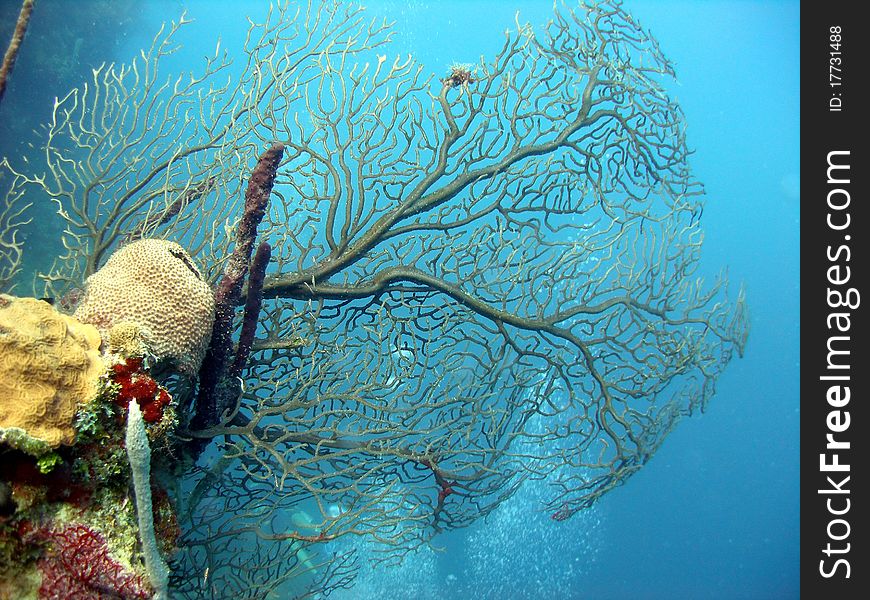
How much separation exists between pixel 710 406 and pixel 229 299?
4778cm

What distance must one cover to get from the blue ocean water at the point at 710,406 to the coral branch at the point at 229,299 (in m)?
14.5

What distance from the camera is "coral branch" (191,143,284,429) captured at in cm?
274

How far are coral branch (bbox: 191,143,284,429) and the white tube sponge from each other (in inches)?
37.5

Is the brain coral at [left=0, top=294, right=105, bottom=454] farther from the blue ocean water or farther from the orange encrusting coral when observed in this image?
the blue ocean water

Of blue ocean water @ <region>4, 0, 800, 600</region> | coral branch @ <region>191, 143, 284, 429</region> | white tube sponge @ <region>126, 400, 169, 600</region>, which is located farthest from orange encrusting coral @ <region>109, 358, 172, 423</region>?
blue ocean water @ <region>4, 0, 800, 600</region>

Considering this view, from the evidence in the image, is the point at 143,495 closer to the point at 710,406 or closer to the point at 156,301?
the point at 156,301

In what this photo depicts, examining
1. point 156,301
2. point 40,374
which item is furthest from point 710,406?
point 40,374

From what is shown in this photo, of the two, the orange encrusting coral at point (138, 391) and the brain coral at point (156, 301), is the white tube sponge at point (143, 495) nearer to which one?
the orange encrusting coral at point (138, 391)

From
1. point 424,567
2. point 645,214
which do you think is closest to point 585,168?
point 645,214

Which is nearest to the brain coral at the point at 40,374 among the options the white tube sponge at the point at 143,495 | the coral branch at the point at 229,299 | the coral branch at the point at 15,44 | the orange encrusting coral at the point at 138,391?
the orange encrusting coral at the point at 138,391

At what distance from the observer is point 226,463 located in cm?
355

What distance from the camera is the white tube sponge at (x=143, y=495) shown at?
79.0 inches
